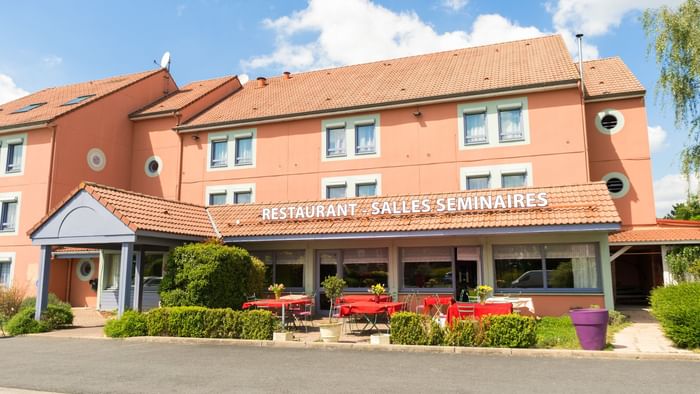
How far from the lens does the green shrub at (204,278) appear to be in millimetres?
13594

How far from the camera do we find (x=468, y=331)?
35.2 ft

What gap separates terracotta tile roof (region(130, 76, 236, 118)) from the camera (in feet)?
84.8

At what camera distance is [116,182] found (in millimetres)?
25297

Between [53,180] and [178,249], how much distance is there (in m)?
12.0

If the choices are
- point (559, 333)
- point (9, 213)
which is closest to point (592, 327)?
point (559, 333)

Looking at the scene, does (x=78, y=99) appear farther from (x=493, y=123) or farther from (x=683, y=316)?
(x=683, y=316)

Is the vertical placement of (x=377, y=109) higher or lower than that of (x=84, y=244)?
higher

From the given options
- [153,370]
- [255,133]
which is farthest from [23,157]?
[153,370]

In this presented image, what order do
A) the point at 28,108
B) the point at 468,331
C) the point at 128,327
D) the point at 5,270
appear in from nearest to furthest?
1. the point at 468,331
2. the point at 128,327
3. the point at 5,270
4. the point at 28,108

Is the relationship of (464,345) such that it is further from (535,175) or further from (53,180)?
(53,180)

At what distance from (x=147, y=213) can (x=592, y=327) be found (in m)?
12.0

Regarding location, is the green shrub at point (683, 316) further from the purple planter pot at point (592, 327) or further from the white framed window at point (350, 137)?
the white framed window at point (350, 137)

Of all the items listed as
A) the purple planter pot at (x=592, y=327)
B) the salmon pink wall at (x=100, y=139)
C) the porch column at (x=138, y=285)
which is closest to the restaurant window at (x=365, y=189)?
the porch column at (x=138, y=285)

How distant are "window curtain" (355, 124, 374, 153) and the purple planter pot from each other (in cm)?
1287
